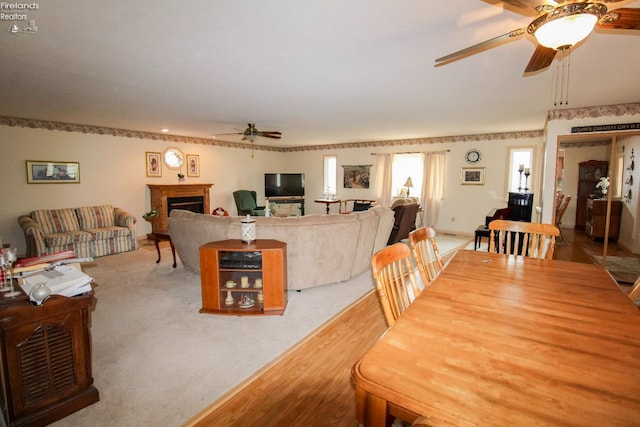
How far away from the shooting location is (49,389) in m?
1.73

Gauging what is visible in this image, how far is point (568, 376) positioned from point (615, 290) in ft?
3.22

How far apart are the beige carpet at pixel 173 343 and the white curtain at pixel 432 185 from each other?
4379 mm

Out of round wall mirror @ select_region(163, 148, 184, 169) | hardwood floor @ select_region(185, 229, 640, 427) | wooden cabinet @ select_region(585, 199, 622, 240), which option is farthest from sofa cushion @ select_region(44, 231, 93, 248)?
wooden cabinet @ select_region(585, 199, 622, 240)

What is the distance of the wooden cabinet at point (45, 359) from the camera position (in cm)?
158

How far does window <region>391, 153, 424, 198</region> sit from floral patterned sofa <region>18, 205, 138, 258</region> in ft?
20.4

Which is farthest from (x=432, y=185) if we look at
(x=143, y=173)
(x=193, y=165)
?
(x=143, y=173)

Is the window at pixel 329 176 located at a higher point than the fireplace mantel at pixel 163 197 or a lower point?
higher

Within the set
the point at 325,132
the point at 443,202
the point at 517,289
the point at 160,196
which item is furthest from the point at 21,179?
the point at 443,202

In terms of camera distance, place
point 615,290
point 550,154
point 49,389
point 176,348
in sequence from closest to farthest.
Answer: point 615,290
point 49,389
point 176,348
point 550,154

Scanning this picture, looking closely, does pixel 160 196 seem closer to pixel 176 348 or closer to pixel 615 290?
pixel 176 348

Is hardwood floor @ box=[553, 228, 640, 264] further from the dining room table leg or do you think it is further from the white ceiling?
the dining room table leg

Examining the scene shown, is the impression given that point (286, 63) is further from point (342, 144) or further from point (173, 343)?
point (342, 144)

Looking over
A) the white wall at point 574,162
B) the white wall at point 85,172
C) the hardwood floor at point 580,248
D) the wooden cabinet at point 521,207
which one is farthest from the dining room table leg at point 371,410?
the white wall at point 85,172

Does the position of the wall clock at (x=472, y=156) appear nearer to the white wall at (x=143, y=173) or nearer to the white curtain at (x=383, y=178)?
the white wall at (x=143, y=173)
